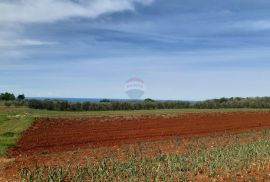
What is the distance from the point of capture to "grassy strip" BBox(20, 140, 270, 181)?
12.4 m

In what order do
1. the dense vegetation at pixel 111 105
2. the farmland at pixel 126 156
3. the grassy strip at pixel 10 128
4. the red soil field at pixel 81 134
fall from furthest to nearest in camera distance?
1. the dense vegetation at pixel 111 105
2. the grassy strip at pixel 10 128
3. the red soil field at pixel 81 134
4. the farmland at pixel 126 156

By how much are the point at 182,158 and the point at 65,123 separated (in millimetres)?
19549

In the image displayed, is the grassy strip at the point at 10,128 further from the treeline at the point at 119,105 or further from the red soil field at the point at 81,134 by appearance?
the treeline at the point at 119,105

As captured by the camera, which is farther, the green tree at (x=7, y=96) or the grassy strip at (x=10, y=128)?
the green tree at (x=7, y=96)

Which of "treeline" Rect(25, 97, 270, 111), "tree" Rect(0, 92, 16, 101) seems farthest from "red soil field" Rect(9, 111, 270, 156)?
"tree" Rect(0, 92, 16, 101)

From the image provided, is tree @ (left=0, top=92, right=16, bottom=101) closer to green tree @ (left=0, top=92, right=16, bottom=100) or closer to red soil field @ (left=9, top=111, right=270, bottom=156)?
green tree @ (left=0, top=92, right=16, bottom=100)

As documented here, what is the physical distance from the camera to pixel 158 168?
13.4 metres

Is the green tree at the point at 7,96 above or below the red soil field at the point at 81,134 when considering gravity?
above

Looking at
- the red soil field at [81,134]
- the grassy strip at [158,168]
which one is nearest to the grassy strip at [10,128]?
the red soil field at [81,134]

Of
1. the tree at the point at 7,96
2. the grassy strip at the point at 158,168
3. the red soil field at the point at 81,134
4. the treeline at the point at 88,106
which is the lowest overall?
the grassy strip at the point at 158,168

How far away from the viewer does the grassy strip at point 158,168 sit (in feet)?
40.8

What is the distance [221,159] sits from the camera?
14.3 m

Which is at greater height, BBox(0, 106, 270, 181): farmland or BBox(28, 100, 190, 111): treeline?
BBox(28, 100, 190, 111): treeline

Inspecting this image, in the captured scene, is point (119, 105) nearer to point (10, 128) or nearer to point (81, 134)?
point (10, 128)
